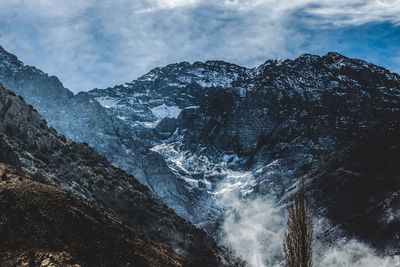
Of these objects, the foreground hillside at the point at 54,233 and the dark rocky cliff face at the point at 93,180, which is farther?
the dark rocky cliff face at the point at 93,180

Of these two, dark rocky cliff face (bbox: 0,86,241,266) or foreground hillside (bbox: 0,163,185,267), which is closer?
foreground hillside (bbox: 0,163,185,267)

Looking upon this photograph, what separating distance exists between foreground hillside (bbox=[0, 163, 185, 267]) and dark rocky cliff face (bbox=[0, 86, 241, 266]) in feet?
109

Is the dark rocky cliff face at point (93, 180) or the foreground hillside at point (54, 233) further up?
the dark rocky cliff face at point (93, 180)

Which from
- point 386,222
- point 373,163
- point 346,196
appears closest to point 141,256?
point 386,222

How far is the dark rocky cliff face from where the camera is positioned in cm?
6169

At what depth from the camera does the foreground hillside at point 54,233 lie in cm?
1812

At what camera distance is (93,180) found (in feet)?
229

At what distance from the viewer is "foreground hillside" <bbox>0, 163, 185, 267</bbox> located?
59.5ft

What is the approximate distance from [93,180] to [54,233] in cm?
5146

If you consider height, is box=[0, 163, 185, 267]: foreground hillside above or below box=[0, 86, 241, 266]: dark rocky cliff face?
below

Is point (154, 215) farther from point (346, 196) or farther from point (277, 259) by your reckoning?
point (346, 196)

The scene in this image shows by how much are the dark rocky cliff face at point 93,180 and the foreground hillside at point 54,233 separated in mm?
33229

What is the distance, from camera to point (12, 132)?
63.0 meters

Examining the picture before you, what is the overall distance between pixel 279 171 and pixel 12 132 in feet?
510
